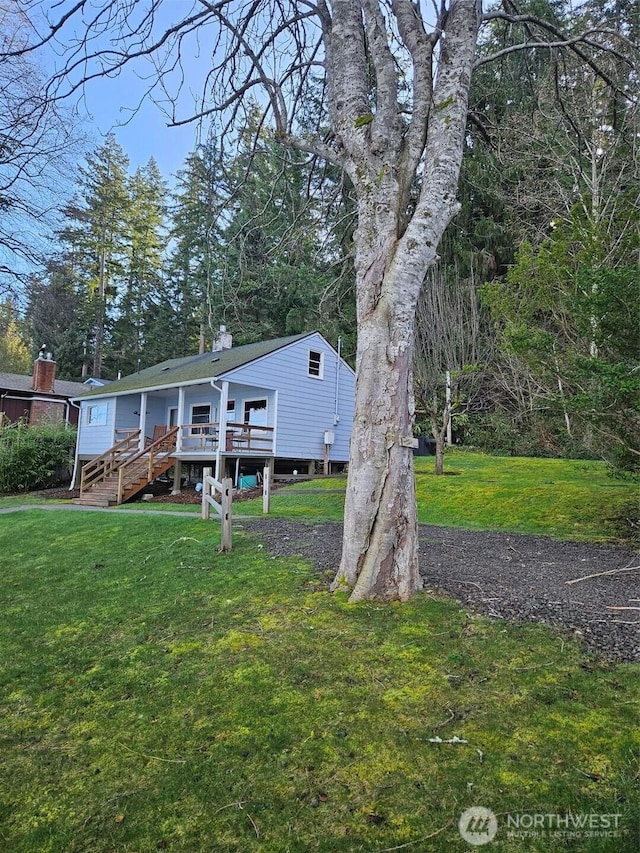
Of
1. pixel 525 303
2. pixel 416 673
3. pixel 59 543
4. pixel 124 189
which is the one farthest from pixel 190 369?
pixel 124 189

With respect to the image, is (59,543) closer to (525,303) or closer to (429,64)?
(429,64)

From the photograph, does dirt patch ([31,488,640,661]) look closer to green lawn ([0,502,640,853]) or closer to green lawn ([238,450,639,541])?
green lawn ([0,502,640,853])

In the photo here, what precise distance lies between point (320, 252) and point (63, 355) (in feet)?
107

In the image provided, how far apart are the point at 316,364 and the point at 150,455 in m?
7.40

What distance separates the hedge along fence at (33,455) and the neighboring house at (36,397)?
4449 millimetres

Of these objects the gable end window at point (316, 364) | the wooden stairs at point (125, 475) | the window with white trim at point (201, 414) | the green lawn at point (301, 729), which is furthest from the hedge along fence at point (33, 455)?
the green lawn at point (301, 729)

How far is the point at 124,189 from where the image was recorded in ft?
117

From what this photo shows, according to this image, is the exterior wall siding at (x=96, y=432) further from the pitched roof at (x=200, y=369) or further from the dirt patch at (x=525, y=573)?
the dirt patch at (x=525, y=573)

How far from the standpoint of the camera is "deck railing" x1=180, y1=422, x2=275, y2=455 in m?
15.5

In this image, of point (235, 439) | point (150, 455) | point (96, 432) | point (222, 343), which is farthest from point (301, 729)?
point (222, 343)

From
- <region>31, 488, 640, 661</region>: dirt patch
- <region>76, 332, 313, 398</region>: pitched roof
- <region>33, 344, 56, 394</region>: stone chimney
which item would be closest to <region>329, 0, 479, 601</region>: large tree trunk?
<region>31, 488, 640, 661</region>: dirt patch

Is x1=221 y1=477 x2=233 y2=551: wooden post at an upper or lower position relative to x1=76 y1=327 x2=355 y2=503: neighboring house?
lower

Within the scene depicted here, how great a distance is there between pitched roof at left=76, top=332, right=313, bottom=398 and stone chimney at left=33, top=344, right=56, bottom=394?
589 cm

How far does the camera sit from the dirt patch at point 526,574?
10.9 ft
